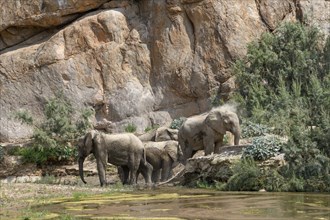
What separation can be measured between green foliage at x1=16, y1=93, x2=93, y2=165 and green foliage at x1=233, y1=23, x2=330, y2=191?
7697 mm

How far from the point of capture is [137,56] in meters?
39.8

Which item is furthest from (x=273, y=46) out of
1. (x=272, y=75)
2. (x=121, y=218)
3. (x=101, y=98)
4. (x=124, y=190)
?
(x=121, y=218)

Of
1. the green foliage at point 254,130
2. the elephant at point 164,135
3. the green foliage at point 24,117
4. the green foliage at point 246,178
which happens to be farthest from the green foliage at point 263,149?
the green foliage at point 24,117

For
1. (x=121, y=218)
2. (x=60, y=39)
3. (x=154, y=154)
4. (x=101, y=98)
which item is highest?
(x=60, y=39)

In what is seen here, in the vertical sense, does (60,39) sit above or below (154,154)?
above

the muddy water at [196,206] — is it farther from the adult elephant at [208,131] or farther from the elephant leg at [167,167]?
the elephant leg at [167,167]

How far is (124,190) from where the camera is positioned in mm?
21078

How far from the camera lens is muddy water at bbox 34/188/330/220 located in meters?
13.3

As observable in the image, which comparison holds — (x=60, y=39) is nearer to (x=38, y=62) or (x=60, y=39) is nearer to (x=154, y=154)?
(x=38, y=62)

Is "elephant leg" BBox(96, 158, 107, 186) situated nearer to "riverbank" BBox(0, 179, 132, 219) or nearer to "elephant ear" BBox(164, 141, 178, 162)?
"riverbank" BBox(0, 179, 132, 219)

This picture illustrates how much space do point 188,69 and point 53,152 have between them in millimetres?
9235

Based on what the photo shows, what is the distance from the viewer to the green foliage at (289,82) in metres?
21.4

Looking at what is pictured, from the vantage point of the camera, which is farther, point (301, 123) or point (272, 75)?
point (272, 75)

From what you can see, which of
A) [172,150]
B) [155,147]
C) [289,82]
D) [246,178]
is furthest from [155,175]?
[289,82]
